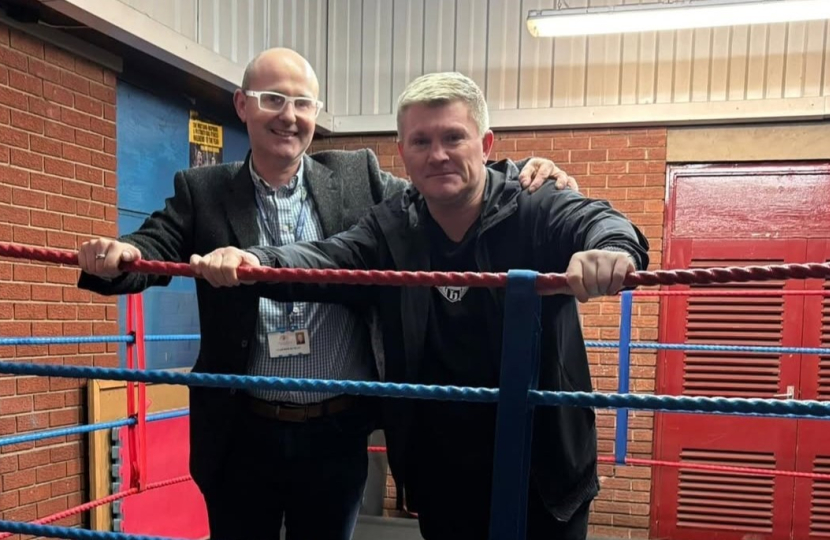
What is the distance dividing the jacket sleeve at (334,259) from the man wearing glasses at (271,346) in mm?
56

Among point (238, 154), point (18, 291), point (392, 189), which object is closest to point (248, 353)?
point (392, 189)

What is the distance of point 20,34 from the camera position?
2.45 m

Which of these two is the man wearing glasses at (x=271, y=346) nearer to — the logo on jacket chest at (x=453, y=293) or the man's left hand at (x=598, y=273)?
the logo on jacket chest at (x=453, y=293)

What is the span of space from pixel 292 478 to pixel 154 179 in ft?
7.79

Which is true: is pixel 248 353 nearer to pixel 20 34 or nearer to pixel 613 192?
pixel 20 34

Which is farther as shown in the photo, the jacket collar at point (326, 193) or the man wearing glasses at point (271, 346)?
the jacket collar at point (326, 193)

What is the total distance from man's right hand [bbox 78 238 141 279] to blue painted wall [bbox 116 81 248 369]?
208 cm

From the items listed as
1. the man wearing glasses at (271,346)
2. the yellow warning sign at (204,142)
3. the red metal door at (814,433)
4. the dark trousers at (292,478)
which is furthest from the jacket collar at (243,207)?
the red metal door at (814,433)

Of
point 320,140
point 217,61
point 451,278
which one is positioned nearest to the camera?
point 451,278

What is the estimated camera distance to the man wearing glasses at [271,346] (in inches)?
51.4

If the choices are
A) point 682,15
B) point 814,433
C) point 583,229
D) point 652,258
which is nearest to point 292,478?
point 583,229

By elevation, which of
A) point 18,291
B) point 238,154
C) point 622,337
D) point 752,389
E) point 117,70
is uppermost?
point 117,70

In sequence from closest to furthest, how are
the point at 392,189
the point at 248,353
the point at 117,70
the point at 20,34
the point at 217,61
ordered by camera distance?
1. the point at 248,353
2. the point at 392,189
3. the point at 20,34
4. the point at 117,70
5. the point at 217,61

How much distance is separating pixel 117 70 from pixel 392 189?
2058mm
